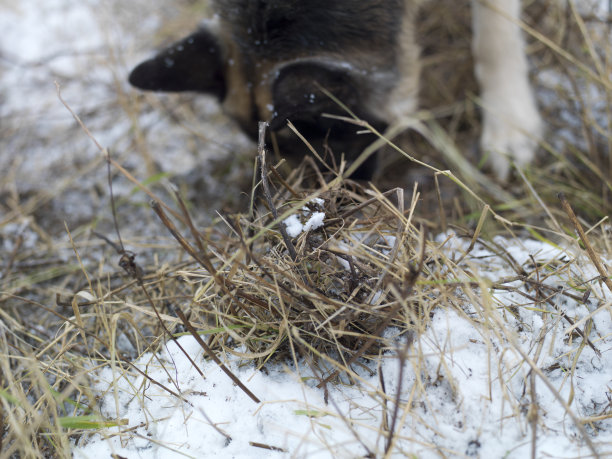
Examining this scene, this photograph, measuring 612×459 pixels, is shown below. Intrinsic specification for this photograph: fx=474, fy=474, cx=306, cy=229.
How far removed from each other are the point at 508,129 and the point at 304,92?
3.29ft

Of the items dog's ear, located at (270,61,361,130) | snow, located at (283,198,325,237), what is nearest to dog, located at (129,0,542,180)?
dog's ear, located at (270,61,361,130)

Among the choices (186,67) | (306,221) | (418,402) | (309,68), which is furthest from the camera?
(186,67)

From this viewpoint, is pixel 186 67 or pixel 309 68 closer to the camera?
pixel 309 68

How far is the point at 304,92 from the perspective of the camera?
51.9 inches

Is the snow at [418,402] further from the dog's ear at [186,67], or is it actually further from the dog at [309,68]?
the dog's ear at [186,67]

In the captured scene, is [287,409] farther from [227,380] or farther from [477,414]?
[477,414]

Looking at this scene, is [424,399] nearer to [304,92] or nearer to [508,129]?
[304,92]

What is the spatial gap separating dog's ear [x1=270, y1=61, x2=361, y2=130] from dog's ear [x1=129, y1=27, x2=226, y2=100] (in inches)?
16.1

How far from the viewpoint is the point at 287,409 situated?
88 centimetres

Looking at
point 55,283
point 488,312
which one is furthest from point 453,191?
point 55,283

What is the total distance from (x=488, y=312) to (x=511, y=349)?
79mm

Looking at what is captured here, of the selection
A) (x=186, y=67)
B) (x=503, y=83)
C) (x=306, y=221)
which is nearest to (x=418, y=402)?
(x=306, y=221)

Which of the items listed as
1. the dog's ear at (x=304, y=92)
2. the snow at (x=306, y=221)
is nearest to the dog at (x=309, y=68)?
the dog's ear at (x=304, y=92)

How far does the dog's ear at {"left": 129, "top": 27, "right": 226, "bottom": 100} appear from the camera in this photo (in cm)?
155
